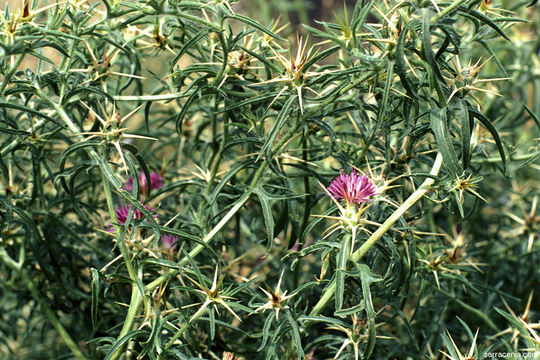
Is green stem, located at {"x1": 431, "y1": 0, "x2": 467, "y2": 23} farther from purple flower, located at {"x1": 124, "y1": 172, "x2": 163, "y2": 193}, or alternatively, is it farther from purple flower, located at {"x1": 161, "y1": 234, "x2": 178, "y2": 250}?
purple flower, located at {"x1": 124, "y1": 172, "x2": 163, "y2": 193}

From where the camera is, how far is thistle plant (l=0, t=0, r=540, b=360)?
0.97 meters

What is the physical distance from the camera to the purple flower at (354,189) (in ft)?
3.20

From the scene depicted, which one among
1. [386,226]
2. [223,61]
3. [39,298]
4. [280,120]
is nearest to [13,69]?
[223,61]

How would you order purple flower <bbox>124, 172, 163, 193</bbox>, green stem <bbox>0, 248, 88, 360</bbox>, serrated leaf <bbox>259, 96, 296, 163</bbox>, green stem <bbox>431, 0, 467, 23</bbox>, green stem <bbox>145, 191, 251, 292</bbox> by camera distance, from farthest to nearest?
purple flower <bbox>124, 172, 163, 193</bbox> → green stem <bbox>0, 248, 88, 360</bbox> → green stem <bbox>145, 191, 251, 292</bbox> → serrated leaf <bbox>259, 96, 296, 163</bbox> → green stem <bbox>431, 0, 467, 23</bbox>

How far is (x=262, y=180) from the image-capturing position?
46.6 inches

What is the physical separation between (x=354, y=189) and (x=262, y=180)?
0.84 feet

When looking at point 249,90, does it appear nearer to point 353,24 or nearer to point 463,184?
point 353,24

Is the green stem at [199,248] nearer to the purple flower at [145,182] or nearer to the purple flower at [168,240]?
the purple flower at [168,240]

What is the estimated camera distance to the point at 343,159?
1165 millimetres

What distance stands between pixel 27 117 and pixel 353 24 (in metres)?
0.84

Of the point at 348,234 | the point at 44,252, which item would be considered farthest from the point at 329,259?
the point at 44,252

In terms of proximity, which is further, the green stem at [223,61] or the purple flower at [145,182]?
the purple flower at [145,182]

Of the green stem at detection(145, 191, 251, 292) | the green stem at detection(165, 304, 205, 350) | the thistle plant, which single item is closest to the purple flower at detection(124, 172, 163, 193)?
the thistle plant

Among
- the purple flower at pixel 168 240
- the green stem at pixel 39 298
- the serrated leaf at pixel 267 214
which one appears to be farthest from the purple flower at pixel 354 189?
the green stem at pixel 39 298
